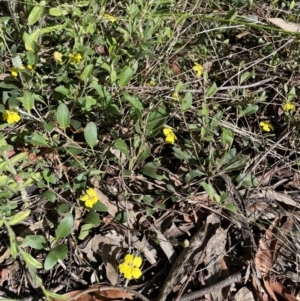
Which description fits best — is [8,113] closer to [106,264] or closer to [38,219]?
[38,219]

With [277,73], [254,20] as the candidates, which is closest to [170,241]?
[277,73]

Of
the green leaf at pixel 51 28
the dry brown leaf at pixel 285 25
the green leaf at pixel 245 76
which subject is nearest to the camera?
the green leaf at pixel 51 28

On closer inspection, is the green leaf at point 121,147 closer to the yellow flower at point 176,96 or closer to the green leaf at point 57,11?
the yellow flower at point 176,96

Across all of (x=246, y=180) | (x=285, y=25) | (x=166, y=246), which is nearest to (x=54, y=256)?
(x=166, y=246)

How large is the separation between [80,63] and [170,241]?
0.70m

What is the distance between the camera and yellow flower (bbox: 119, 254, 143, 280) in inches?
58.7

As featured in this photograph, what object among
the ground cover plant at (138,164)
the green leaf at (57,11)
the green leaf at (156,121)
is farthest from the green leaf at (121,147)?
the green leaf at (57,11)

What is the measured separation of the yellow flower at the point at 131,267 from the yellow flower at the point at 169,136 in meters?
0.44

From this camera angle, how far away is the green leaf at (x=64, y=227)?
152cm

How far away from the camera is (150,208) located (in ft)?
5.50

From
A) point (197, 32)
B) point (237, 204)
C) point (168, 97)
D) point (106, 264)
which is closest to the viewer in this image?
point (106, 264)

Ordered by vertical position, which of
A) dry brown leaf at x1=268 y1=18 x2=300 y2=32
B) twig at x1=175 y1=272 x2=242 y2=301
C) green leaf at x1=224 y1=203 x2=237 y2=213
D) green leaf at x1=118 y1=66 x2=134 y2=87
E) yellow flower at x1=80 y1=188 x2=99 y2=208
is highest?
green leaf at x1=118 y1=66 x2=134 y2=87

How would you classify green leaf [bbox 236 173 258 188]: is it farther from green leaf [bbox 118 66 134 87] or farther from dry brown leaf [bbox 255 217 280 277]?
green leaf [bbox 118 66 134 87]

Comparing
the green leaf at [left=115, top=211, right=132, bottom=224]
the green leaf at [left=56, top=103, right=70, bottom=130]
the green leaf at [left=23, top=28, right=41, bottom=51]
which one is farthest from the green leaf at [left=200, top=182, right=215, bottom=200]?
the green leaf at [left=23, top=28, right=41, bottom=51]
